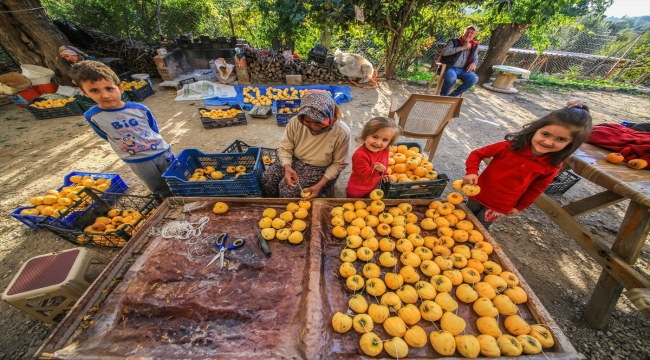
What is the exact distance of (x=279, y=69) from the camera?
9641mm

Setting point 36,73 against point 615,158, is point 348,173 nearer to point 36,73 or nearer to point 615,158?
point 615,158

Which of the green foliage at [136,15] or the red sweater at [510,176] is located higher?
the green foliage at [136,15]

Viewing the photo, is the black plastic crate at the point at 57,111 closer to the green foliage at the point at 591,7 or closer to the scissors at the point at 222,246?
the scissors at the point at 222,246

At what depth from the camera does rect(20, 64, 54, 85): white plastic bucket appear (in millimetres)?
6863

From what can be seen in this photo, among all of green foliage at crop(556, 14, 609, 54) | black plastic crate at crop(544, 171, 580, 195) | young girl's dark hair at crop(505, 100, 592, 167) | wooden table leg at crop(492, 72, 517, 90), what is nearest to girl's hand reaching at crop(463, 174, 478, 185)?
young girl's dark hair at crop(505, 100, 592, 167)

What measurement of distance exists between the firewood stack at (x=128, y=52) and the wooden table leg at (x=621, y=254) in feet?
46.1

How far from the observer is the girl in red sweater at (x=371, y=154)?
2.42 meters

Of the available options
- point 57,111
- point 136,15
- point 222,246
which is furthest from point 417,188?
point 136,15

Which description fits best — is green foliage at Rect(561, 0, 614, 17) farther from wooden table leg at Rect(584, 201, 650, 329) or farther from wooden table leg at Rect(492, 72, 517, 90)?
wooden table leg at Rect(584, 201, 650, 329)

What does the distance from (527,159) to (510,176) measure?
0.79 feet

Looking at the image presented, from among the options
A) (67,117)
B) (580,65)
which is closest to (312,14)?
(67,117)

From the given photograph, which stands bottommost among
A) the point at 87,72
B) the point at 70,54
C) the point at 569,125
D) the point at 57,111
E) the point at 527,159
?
the point at 57,111

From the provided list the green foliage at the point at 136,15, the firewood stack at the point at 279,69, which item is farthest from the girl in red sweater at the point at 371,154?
the green foliage at the point at 136,15

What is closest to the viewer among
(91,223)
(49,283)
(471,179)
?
(49,283)
